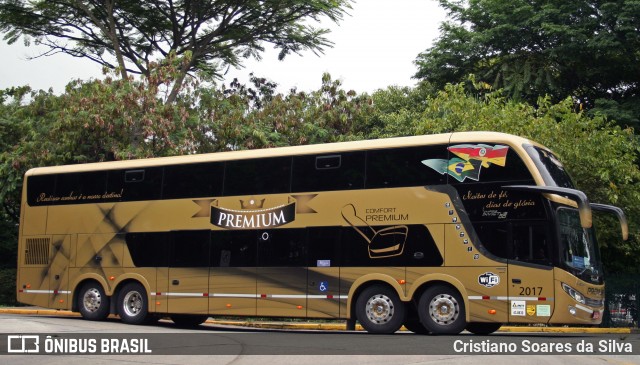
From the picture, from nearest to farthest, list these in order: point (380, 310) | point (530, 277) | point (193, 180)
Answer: point (530, 277) < point (380, 310) < point (193, 180)

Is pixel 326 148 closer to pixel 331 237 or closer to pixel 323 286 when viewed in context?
pixel 331 237

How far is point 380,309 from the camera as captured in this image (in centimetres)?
1714

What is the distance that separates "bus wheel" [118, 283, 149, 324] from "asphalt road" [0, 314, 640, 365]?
146 inches

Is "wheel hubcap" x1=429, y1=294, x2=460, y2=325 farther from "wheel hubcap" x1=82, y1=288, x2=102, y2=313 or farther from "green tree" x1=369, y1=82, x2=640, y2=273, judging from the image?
"wheel hubcap" x1=82, y1=288, x2=102, y2=313

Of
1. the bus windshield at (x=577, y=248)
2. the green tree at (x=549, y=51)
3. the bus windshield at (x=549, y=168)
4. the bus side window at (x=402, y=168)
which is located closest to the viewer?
the bus windshield at (x=577, y=248)

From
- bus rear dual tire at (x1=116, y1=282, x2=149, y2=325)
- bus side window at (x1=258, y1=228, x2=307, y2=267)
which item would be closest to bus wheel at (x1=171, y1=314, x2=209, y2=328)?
bus rear dual tire at (x1=116, y1=282, x2=149, y2=325)

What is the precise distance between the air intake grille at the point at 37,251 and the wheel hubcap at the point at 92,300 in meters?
1.53

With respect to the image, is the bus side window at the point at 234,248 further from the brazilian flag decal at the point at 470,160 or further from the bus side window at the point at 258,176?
the brazilian flag decal at the point at 470,160

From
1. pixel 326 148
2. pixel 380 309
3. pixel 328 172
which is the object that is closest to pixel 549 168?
pixel 380 309

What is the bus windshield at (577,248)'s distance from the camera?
1566 centimetres

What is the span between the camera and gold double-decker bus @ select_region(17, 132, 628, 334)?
626 inches

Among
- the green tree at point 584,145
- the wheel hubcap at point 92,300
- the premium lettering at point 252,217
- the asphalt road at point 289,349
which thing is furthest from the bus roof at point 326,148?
the green tree at point 584,145

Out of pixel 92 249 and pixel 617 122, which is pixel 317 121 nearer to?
pixel 617 122

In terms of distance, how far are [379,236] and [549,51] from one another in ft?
60.7
